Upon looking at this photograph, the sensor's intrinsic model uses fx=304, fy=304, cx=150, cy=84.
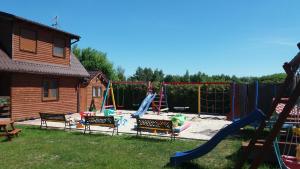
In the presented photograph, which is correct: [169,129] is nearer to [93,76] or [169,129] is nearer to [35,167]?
[35,167]

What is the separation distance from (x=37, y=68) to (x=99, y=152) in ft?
32.0

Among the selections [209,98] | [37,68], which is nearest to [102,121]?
[37,68]

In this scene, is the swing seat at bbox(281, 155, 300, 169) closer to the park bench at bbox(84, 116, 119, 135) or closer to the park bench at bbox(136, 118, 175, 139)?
the park bench at bbox(136, 118, 175, 139)

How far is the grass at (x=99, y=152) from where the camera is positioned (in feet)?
24.5

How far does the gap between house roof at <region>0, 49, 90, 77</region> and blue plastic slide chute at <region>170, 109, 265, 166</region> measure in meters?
10.4

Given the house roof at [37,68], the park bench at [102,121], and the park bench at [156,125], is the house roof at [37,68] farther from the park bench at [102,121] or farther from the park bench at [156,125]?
the park bench at [156,125]

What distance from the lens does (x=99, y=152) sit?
8742 millimetres

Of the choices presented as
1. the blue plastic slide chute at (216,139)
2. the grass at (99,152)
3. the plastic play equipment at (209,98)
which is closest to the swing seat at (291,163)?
the blue plastic slide chute at (216,139)

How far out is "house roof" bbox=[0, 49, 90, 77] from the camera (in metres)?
14.9

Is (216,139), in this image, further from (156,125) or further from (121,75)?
(121,75)

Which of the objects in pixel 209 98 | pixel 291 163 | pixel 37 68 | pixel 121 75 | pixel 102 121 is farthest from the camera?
pixel 121 75

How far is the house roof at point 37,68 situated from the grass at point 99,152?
458 centimetres

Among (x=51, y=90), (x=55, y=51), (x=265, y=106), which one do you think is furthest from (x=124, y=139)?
(x=55, y=51)

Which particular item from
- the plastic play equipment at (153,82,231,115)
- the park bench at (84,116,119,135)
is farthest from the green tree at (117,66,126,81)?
the park bench at (84,116,119,135)
